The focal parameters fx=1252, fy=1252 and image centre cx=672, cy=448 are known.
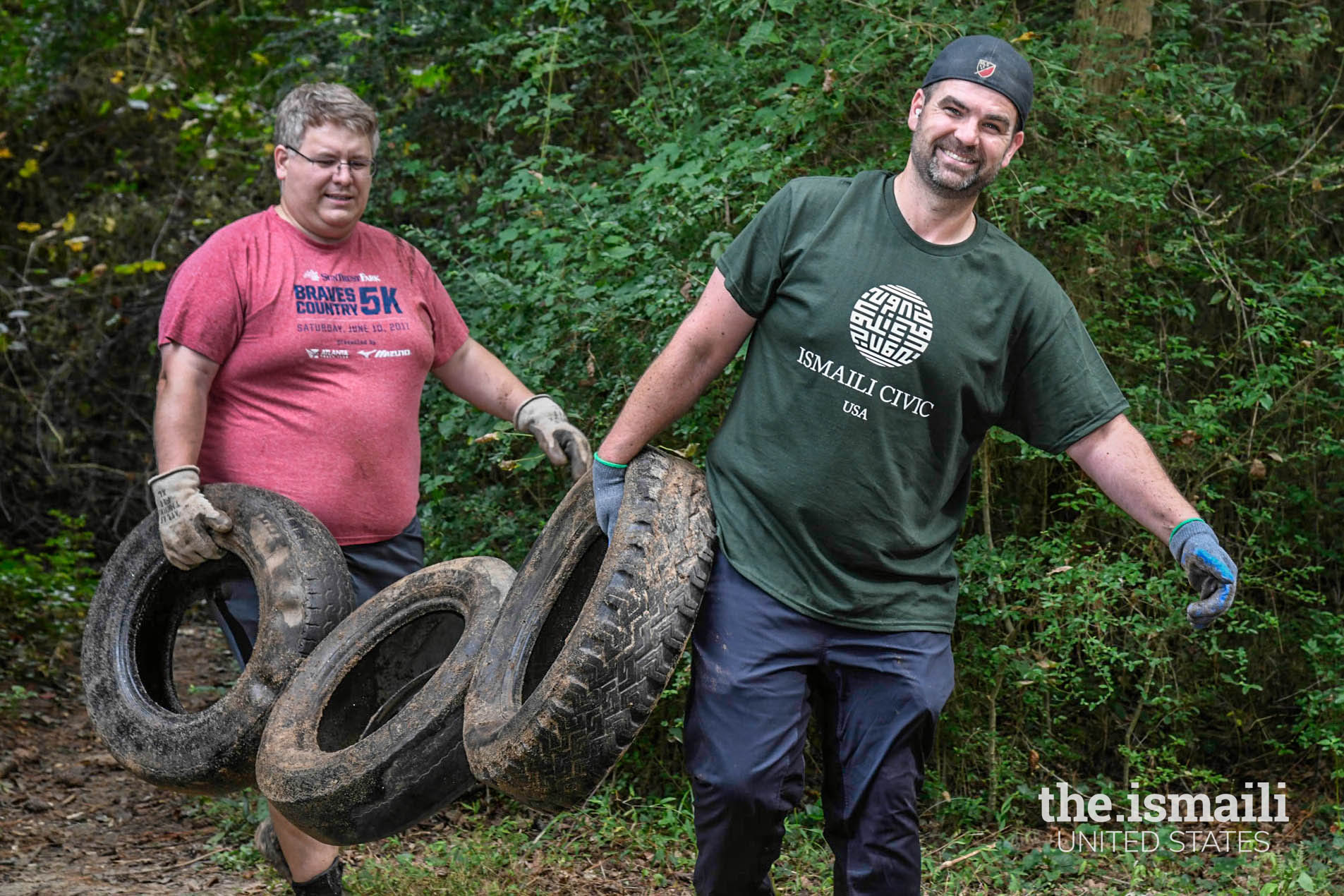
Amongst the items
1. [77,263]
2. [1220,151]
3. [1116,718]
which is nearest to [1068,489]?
[1116,718]

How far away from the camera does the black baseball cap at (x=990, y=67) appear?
9.22 ft

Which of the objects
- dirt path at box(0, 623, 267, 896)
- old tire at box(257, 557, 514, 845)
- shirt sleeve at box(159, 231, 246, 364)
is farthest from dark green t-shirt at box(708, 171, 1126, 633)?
dirt path at box(0, 623, 267, 896)

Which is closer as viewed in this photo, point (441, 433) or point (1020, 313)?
point (1020, 313)

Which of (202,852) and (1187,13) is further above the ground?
(1187,13)

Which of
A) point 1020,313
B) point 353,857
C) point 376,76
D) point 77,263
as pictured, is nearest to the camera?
point 1020,313

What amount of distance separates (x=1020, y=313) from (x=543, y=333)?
2264 millimetres

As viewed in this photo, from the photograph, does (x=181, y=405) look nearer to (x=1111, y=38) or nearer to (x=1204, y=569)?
(x=1204, y=569)

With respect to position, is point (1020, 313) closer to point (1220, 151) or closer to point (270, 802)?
point (270, 802)

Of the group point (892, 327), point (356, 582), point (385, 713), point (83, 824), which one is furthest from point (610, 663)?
point (83, 824)

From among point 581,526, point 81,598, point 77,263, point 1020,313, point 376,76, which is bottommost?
point 81,598

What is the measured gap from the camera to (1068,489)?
4938 mm

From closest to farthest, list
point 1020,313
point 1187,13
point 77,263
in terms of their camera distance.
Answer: point 1020,313 → point 1187,13 → point 77,263

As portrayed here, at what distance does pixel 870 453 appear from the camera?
279 cm

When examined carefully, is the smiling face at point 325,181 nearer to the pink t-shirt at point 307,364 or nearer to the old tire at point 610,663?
the pink t-shirt at point 307,364
